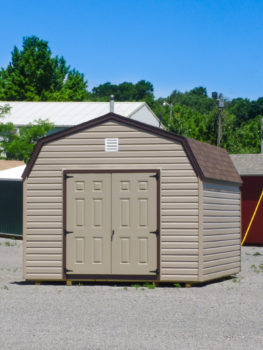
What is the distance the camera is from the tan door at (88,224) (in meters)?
15.3

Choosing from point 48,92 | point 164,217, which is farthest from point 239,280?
point 48,92

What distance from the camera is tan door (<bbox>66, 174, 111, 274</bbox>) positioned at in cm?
1533

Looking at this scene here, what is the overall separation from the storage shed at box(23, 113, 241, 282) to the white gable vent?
0.02 metres

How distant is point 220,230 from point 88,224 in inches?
112

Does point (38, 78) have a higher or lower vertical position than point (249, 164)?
Result: higher

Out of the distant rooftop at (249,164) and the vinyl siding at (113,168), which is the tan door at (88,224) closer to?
the vinyl siding at (113,168)

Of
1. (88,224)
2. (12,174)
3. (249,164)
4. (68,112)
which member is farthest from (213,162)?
(68,112)

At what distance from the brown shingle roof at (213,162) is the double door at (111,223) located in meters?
1.02

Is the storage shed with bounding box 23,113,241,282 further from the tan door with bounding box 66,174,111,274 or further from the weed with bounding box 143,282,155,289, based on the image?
the weed with bounding box 143,282,155,289

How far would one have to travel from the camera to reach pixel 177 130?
65188mm

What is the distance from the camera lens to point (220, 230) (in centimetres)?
1623

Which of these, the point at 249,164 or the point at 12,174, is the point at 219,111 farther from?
the point at 12,174

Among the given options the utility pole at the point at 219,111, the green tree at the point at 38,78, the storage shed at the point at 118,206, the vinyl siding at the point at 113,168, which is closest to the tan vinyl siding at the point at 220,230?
the storage shed at the point at 118,206

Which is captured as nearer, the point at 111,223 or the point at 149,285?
the point at 149,285
